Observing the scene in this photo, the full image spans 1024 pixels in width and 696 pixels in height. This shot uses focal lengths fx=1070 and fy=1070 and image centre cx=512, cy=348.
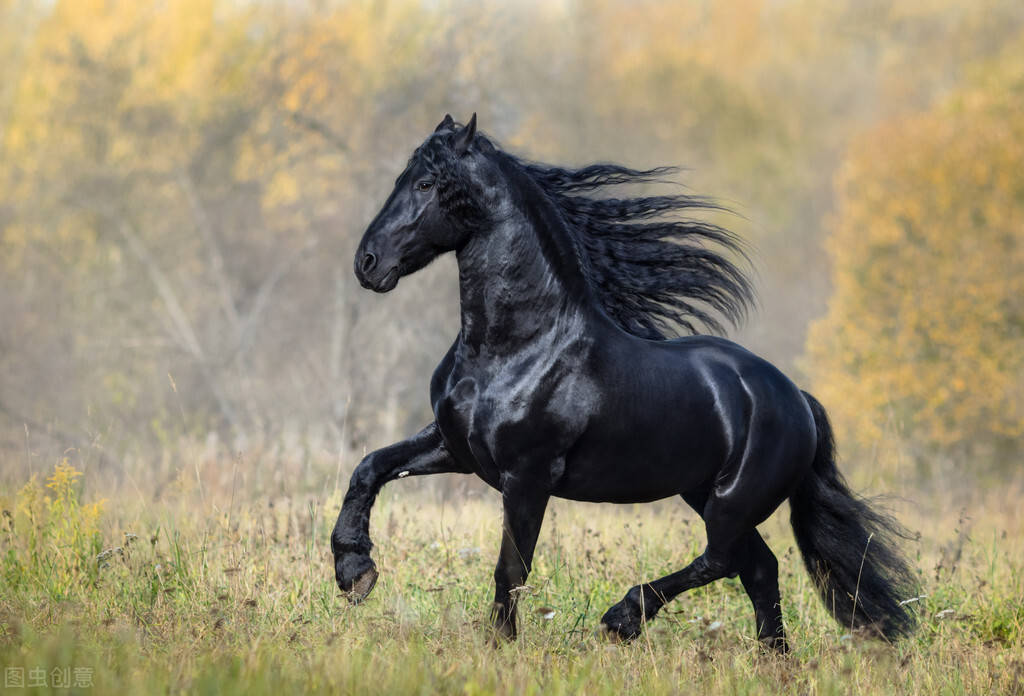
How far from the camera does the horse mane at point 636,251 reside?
4992mm

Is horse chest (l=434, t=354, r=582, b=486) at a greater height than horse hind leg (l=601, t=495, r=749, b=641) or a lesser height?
greater

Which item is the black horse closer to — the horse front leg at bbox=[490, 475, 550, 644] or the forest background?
the horse front leg at bbox=[490, 475, 550, 644]

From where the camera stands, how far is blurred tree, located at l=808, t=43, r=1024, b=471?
54.6 feet

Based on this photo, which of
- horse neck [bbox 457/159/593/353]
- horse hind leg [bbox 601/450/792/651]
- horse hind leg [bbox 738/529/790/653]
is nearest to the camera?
horse neck [bbox 457/159/593/353]

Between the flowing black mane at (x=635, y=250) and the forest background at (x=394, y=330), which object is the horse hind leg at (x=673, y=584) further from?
the flowing black mane at (x=635, y=250)

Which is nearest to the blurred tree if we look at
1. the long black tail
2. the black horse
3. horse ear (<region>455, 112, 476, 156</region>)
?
the long black tail

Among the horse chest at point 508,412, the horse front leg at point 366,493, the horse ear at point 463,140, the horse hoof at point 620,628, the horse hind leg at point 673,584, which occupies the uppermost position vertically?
the horse ear at point 463,140

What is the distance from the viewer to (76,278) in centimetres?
2019

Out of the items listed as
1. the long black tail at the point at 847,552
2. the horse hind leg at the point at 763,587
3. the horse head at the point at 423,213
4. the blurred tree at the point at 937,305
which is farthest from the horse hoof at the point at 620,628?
the blurred tree at the point at 937,305

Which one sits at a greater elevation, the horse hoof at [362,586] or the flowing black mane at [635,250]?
the flowing black mane at [635,250]

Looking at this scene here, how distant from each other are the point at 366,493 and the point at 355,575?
36 cm

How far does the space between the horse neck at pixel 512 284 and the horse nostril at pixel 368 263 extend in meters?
0.42

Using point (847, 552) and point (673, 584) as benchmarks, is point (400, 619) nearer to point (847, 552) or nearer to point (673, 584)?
point (673, 584)

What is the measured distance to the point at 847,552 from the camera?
533 cm
